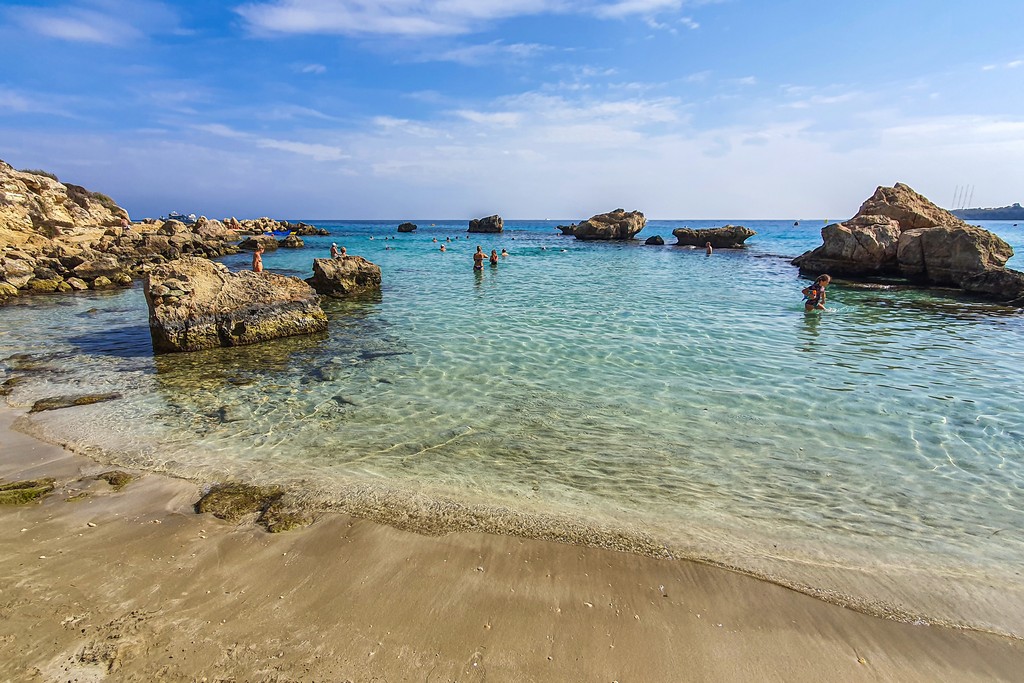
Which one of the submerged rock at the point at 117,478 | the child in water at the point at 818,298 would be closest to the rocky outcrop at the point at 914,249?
the child in water at the point at 818,298

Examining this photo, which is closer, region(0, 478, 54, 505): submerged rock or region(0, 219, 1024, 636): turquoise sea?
region(0, 219, 1024, 636): turquoise sea

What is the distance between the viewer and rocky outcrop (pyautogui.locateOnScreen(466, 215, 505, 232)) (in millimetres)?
77125

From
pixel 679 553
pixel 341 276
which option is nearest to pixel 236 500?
pixel 679 553

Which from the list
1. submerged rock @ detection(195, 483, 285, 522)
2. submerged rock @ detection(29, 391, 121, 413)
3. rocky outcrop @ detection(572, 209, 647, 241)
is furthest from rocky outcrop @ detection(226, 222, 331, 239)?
submerged rock @ detection(195, 483, 285, 522)

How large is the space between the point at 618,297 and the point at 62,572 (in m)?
16.3

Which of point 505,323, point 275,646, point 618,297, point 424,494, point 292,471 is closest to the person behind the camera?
point 275,646

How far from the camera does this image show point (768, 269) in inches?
1090

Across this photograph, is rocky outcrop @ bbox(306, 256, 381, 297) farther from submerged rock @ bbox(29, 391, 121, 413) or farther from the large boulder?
the large boulder

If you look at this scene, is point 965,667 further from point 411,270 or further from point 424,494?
point 411,270

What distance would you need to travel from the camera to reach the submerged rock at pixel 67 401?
692cm

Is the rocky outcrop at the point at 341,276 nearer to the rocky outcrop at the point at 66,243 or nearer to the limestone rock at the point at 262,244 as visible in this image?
the rocky outcrop at the point at 66,243

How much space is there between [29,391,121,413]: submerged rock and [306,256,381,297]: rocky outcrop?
32.5ft

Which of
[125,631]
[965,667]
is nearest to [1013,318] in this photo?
[965,667]

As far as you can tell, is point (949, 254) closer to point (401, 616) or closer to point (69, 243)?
point (401, 616)
